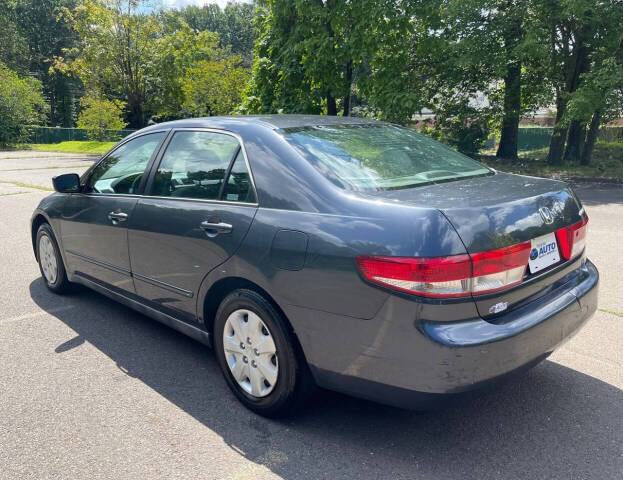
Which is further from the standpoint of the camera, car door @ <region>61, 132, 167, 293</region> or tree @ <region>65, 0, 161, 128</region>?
tree @ <region>65, 0, 161, 128</region>

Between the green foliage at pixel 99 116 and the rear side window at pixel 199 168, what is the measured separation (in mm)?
34415

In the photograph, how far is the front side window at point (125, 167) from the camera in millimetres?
3959

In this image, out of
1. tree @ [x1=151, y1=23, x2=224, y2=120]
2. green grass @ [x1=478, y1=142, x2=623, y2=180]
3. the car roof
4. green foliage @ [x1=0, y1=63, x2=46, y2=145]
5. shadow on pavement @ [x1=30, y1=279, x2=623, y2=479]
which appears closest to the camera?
shadow on pavement @ [x1=30, y1=279, x2=623, y2=479]

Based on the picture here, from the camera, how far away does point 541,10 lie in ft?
51.3

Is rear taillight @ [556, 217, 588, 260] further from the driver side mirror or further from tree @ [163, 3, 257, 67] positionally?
tree @ [163, 3, 257, 67]

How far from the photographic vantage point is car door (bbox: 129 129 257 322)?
312 centimetres

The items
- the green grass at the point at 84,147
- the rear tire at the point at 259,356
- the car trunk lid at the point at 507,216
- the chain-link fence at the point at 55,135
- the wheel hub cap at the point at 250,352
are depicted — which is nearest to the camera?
the car trunk lid at the point at 507,216

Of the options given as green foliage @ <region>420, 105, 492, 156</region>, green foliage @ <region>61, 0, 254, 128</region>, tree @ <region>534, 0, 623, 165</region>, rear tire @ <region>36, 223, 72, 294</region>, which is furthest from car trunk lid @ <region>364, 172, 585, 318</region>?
green foliage @ <region>61, 0, 254, 128</region>

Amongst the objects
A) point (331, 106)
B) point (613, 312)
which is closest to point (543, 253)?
point (613, 312)

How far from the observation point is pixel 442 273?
233cm

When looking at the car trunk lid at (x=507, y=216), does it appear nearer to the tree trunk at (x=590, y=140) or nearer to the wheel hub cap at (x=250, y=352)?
the wheel hub cap at (x=250, y=352)

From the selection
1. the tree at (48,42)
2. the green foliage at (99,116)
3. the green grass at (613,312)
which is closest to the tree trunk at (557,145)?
the green grass at (613,312)

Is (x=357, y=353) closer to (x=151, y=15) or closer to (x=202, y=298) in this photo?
(x=202, y=298)

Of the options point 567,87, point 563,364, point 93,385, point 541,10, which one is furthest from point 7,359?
point 567,87
